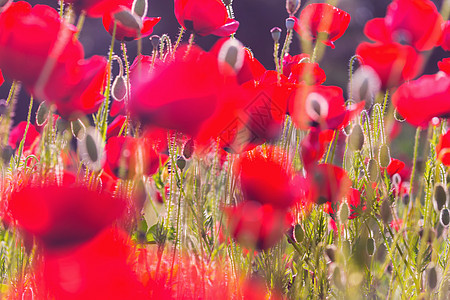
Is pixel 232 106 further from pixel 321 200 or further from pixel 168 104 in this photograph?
pixel 321 200

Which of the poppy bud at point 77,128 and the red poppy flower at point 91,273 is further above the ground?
the poppy bud at point 77,128

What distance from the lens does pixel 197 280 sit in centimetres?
36

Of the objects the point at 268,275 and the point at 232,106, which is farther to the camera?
the point at 268,275

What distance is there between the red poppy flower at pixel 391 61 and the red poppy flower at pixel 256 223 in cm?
24

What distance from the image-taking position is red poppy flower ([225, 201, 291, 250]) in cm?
37

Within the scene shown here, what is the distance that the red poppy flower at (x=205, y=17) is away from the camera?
47cm

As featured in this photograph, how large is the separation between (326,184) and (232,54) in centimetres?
14

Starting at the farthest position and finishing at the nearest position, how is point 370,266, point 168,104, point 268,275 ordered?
1. point 370,266
2. point 268,275
3. point 168,104

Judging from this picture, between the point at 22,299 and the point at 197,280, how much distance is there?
0.39 feet

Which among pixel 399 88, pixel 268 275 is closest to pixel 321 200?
pixel 268 275

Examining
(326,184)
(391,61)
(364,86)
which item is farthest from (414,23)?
(326,184)

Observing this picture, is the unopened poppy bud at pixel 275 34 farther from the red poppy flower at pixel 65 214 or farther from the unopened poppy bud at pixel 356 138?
the red poppy flower at pixel 65 214

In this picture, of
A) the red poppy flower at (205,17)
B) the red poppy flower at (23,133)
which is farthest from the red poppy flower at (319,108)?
the red poppy flower at (23,133)

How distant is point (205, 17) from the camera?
48 centimetres
